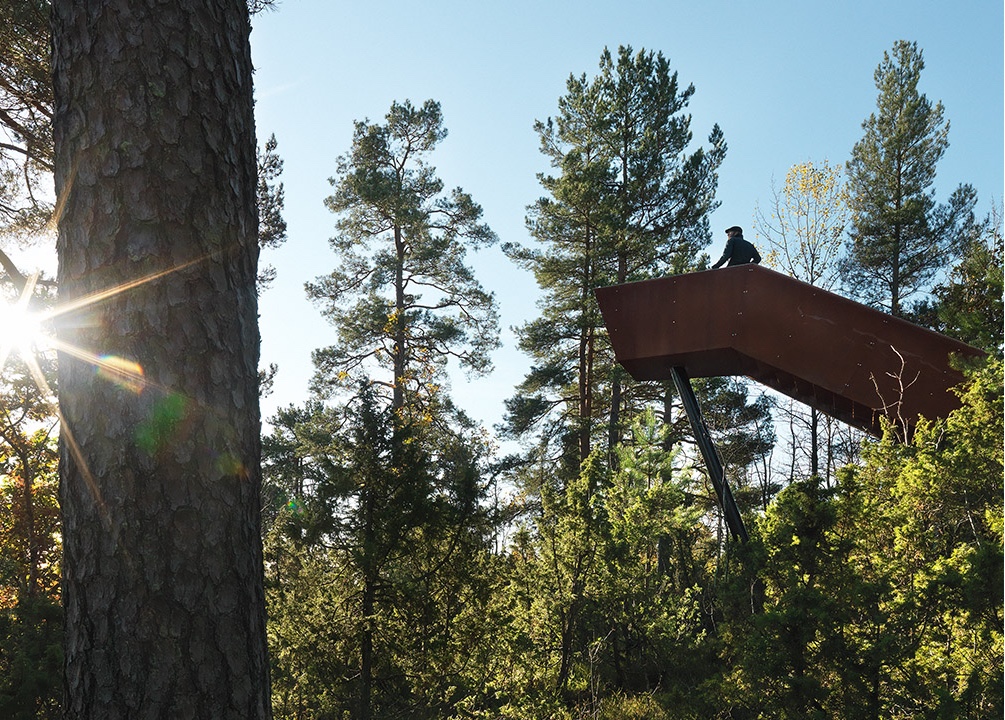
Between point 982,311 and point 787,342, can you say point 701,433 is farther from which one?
point 982,311

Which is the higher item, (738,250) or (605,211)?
(605,211)

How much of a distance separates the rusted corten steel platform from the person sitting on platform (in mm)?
384

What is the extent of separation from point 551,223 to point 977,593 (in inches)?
592

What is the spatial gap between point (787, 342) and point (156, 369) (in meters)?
6.92

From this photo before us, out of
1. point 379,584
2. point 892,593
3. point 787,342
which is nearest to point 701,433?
point 787,342

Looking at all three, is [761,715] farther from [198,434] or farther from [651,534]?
[198,434]

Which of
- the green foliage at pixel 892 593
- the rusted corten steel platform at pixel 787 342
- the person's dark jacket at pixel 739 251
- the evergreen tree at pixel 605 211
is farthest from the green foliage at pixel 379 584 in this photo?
the evergreen tree at pixel 605 211

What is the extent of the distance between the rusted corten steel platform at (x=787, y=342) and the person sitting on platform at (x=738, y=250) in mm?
384

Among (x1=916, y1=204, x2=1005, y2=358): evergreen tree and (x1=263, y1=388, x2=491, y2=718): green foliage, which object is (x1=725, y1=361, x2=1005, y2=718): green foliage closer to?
(x1=916, y1=204, x2=1005, y2=358): evergreen tree

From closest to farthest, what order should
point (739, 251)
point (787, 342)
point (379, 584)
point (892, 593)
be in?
point (892, 593) < point (379, 584) < point (787, 342) < point (739, 251)

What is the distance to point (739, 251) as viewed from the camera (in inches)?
312

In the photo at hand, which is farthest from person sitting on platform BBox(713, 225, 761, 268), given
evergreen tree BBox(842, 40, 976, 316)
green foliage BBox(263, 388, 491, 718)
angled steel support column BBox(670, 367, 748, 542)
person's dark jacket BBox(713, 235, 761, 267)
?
evergreen tree BBox(842, 40, 976, 316)

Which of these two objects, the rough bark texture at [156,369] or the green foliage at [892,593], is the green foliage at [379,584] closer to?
the green foliage at [892,593]

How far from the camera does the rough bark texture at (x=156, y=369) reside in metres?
1.54
